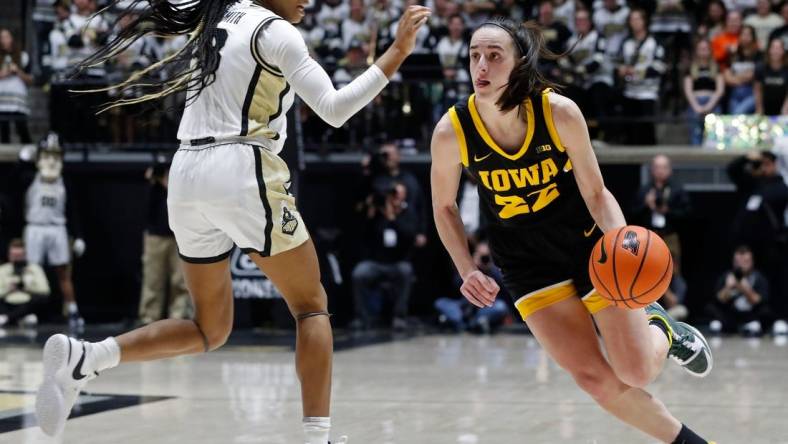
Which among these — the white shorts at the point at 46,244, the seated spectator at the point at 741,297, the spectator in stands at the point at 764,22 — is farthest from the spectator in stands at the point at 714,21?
the white shorts at the point at 46,244

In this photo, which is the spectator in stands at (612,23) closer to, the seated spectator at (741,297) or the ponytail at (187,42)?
the seated spectator at (741,297)

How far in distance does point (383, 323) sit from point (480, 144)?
9.40m

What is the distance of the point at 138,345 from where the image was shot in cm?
504

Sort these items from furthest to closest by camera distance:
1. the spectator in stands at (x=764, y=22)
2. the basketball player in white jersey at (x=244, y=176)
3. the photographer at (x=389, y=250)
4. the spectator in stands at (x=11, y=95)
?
the spectator in stands at (x=11, y=95)
the spectator in stands at (x=764, y=22)
the photographer at (x=389, y=250)
the basketball player in white jersey at (x=244, y=176)

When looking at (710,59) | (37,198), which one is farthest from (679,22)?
(37,198)

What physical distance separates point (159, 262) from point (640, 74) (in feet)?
19.2

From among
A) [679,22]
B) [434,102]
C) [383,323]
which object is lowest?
[383,323]

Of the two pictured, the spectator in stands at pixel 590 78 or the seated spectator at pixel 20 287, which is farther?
the spectator in stands at pixel 590 78

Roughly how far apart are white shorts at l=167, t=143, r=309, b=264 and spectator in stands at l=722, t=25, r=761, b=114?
10.4 m

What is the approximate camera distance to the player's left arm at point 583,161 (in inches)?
193

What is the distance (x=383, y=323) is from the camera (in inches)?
564

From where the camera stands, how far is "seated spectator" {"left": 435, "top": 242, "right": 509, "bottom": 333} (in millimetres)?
13414

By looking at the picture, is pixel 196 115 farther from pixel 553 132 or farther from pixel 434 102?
pixel 434 102

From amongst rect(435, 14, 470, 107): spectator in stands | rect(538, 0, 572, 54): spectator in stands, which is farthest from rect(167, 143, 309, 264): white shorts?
rect(538, 0, 572, 54): spectator in stands
